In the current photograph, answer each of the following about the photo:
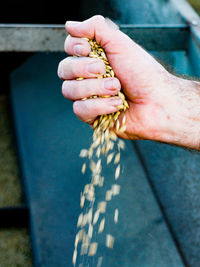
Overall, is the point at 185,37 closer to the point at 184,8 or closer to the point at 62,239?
the point at 184,8

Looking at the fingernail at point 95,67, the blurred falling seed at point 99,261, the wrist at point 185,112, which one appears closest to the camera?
the fingernail at point 95,67

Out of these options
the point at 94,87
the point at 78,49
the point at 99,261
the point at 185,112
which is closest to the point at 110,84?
the point at 94,87

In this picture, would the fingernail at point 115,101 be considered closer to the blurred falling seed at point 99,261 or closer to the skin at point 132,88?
the skin at point 132,88

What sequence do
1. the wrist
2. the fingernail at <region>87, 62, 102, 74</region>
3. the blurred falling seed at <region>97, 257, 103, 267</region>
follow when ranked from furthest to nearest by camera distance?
1. the blurred falling seed at <region>97, 257, 103, 267</region>
2. the wrist
3. the fingernail at <region>87, 62, 102, 74</region>

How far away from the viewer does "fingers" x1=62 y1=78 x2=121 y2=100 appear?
1178 mm

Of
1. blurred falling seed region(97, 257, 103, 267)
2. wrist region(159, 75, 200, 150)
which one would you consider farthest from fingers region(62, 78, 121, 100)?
blurred falling seed region(97, 257, 103, 267)

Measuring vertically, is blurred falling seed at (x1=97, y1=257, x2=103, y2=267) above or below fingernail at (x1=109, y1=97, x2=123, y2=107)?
below

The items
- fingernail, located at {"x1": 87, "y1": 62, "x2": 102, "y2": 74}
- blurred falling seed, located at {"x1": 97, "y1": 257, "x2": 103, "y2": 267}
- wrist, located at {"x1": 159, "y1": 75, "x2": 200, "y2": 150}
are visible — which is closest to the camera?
fingernail, located at {"x1": 87, "y1": 62, "x2": 102, "y2": 74}

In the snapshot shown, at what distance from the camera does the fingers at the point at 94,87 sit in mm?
1178

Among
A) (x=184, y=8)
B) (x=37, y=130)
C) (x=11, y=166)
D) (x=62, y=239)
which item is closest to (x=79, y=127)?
(x=37, y=130)

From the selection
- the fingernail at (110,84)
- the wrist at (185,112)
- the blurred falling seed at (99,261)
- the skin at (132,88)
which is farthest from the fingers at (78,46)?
the blurred falling seed at (99,261)

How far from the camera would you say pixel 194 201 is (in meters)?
1.87

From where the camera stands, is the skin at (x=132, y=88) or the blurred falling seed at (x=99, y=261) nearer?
the skin at (x=132, y=88)

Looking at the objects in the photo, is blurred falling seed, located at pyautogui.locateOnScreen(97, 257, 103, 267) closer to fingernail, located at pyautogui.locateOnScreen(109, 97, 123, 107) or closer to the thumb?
fingernail, located at pyautogui.locateOnScreen(109, 97, 123, 107)
